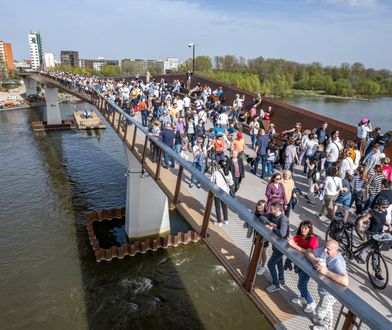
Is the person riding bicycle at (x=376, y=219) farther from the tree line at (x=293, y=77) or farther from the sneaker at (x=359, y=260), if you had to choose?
the tree line at (x=293, y=77)

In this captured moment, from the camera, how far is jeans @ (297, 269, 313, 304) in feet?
13.8

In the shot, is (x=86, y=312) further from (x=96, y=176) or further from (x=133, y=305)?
(x=96, y=176)

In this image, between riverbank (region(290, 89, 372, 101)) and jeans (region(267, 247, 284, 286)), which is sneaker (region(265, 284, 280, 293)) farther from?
riverbank (region(290, 89, 372, 101))

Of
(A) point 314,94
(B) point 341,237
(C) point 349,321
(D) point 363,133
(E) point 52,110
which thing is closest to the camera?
(C) point 349,321

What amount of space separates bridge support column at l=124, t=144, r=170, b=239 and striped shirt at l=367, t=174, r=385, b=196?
31.2ft

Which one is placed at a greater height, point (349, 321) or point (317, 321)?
point (349, 321)

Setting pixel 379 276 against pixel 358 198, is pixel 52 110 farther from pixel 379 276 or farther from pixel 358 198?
pixel 379 276

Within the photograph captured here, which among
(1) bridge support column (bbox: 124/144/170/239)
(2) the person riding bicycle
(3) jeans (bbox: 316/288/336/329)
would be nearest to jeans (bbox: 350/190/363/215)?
(2) the person riding bicycle

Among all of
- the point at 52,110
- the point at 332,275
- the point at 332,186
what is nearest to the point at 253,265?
the point at 332,275

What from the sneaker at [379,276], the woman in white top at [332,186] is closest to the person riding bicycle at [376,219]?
the sneaker at [379,276]

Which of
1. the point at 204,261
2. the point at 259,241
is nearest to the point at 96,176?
the point at 204,261

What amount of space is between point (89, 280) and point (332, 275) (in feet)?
40.9

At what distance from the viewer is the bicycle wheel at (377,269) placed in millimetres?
5711

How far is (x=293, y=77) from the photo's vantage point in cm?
9281
